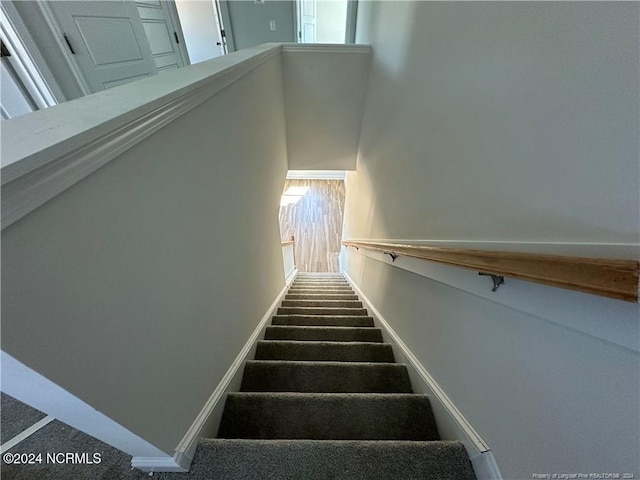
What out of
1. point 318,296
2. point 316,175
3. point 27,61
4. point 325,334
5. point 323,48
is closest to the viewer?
point 27,61

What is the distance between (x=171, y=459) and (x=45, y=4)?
250cm

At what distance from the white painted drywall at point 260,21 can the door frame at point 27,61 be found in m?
3.51

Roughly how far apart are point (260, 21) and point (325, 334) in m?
5.01

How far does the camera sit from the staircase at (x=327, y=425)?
88cm

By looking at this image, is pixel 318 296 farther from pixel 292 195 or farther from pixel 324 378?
pixel 292 195

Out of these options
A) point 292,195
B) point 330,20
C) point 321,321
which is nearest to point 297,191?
point 292,195

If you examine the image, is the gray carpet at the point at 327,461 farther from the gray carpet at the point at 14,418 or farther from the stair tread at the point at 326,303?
the stair tread at the point at 326,303

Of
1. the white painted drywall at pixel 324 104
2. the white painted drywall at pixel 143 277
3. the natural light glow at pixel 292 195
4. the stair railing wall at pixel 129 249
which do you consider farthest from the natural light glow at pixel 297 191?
the stair railing wall at pixel 129 249

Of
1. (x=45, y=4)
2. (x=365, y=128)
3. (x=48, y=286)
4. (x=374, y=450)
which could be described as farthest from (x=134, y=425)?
(x=365, y=128)

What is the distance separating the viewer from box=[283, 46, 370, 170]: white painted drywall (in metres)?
2.74

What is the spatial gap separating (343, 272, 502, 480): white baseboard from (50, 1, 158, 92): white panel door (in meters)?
2.86

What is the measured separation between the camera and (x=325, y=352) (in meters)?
1.76

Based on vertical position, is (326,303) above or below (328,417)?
below

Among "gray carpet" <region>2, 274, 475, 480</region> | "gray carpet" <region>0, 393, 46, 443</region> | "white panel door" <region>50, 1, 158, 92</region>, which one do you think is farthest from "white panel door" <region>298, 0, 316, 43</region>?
"gray carpet" <region>0, 393, 46, 443</region>
